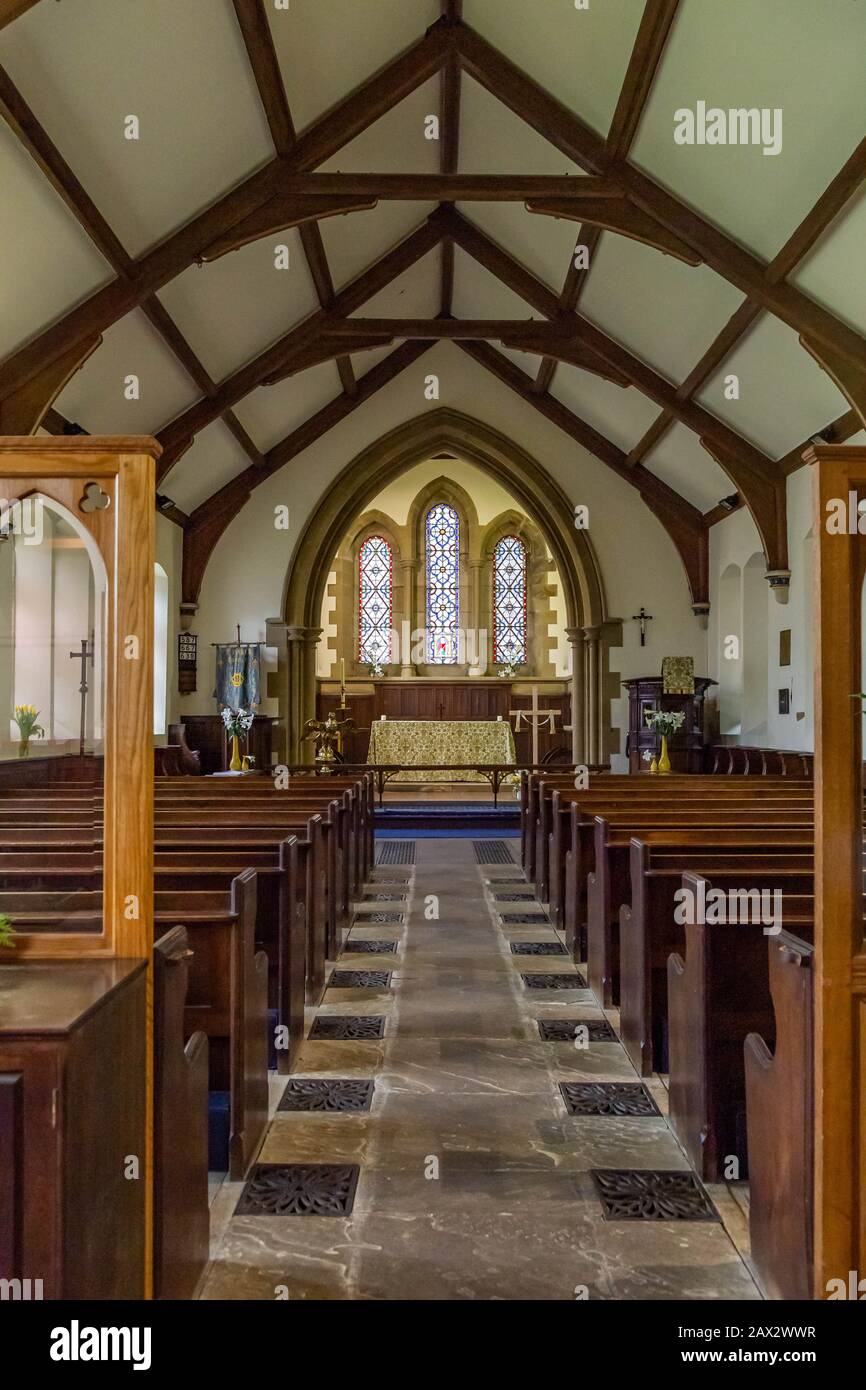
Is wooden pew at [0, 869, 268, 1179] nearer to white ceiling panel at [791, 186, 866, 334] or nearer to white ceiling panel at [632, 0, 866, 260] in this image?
white ceiling panel at [632, 0, 866, 260]

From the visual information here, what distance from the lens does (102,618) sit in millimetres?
1753

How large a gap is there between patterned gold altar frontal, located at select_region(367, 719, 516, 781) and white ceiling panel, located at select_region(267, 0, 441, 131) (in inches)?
311

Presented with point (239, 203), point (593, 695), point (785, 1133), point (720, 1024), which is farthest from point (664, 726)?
point (785, 1133)

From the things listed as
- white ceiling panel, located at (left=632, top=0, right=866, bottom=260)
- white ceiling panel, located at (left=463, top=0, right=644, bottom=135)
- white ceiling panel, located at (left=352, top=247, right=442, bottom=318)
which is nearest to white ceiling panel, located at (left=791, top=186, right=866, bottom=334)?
white ceiling panel, located at (left=632, top=0, right=866, bottom=260)

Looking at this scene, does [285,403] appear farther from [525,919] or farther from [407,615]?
[525,919]

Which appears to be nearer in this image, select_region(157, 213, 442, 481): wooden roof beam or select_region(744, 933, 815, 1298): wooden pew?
select_region(744, 933, 815, 1298): wooden pew

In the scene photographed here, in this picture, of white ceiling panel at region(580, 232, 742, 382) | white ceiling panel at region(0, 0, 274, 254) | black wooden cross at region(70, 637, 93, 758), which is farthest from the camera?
white ceiling panel at region(580, 232, 742, 382)

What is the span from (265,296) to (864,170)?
5.21 meters

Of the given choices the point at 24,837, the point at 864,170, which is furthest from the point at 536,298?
the point at 24,837

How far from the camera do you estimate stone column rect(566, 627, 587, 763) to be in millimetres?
12844

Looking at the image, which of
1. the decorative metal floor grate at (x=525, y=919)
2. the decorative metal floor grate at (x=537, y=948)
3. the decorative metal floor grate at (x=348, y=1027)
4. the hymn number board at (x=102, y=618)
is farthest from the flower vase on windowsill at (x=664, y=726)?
the hymn number board at (x=102, y=618)

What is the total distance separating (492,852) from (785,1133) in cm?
659

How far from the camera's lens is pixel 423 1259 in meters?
2.13
